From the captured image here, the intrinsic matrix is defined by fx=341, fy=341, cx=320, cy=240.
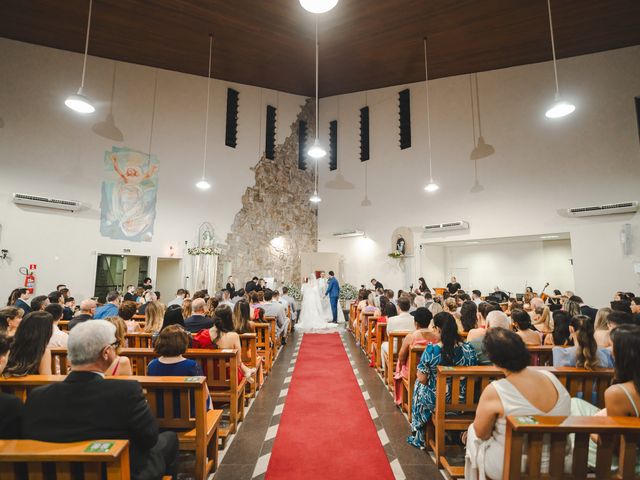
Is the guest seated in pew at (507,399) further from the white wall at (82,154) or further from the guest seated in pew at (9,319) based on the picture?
the white wall at (82,154)

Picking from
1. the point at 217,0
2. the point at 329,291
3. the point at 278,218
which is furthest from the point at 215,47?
the point at 329,291

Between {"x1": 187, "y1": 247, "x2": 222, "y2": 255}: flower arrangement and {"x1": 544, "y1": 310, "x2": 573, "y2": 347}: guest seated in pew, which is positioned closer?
{"x1": 544, "y1": 310, "x2": 573, "y2": 347}: guest seated in pew

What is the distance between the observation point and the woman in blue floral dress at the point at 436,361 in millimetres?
2615

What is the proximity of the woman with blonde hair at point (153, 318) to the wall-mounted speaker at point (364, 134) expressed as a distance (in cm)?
962

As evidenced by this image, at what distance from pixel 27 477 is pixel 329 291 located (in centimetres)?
851

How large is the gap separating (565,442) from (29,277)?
9.46 metres

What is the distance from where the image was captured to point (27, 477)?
137 centimetres

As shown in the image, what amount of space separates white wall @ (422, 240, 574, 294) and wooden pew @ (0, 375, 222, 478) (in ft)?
31.1

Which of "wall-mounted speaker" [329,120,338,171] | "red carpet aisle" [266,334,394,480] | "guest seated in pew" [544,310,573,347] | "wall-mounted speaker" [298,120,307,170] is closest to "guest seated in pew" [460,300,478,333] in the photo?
"guest seated in pew" [544,310,573,347]

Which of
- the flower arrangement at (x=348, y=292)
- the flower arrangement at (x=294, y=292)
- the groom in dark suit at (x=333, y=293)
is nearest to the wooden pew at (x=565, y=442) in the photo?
the groom in dark suit at (x=333, y=293)

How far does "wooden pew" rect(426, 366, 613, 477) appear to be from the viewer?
2.26 metres

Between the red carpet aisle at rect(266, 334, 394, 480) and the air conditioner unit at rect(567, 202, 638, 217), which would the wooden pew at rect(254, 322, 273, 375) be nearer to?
the red carpet aisle at rect(266, 334, 394, 480)

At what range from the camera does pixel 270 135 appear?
39.4ft

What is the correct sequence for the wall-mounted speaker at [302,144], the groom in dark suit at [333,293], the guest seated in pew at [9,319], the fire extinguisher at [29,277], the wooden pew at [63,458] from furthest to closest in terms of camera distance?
the wall-mounted speaker at [302,144] < the groom in dark suit at [333,293] < the fire extinguisher at [29,277] < the guest seated in pew at [9,319] < the wooden pew at [63,458]
